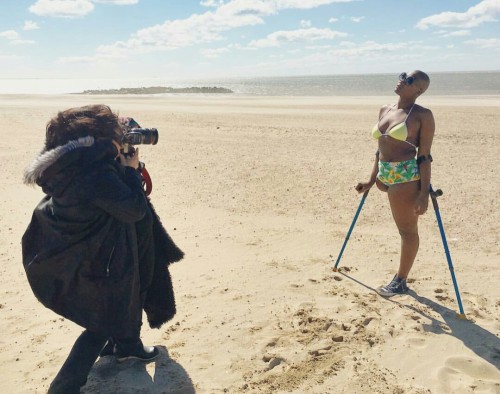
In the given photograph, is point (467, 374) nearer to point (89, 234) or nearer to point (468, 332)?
point (468, 332)

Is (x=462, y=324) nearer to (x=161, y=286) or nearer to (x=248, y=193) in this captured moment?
(x=161, y=286)

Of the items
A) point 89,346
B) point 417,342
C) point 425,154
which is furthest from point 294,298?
point 89,346

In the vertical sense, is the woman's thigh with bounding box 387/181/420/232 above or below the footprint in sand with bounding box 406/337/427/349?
above

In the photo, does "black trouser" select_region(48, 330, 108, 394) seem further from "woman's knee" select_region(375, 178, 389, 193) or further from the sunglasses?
the sunglasses

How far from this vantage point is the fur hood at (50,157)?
2.71m

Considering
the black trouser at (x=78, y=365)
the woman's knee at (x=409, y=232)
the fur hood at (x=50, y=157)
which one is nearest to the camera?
the fur hood at (x=50, y=157)

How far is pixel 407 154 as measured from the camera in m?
4.40

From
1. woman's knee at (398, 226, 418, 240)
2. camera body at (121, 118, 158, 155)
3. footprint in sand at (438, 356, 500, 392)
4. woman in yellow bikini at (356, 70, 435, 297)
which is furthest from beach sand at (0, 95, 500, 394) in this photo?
camera body at (121, 118, 158, 155)

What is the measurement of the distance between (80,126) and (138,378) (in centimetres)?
189

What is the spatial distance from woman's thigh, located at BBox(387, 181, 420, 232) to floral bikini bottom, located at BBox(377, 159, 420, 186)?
0.05m

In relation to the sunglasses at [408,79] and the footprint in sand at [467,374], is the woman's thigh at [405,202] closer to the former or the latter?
the sunglasses at [408,79]

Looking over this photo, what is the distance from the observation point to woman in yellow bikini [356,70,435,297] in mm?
4285

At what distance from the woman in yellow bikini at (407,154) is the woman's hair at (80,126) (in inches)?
101

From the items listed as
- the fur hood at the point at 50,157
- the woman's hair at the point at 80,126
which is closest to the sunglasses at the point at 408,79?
the woman's hair at the point at 80,126
